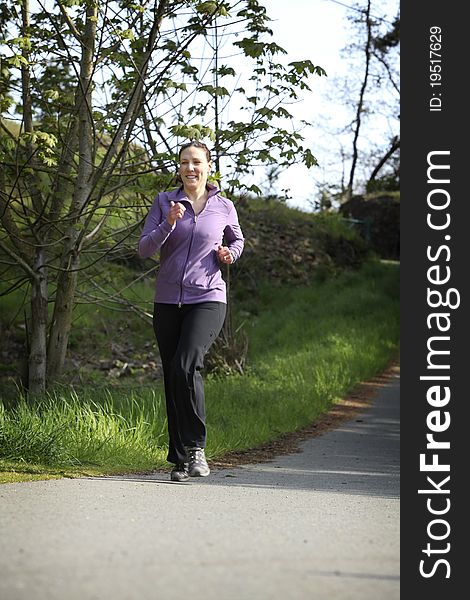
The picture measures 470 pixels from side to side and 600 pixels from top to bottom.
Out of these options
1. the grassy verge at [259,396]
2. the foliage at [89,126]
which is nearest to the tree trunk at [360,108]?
the grassy verge at [259,396]

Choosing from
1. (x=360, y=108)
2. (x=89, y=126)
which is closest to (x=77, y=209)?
(x=89, y=126)

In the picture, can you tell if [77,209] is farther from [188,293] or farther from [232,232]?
[188,293]

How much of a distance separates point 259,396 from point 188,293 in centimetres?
535

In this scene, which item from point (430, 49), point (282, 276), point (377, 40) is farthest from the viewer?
point (377, 40)

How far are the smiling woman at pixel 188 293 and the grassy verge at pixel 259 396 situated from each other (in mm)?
713

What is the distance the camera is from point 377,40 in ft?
114

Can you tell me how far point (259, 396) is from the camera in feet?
37.9

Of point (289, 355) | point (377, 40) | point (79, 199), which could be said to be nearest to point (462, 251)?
point (79, 199)

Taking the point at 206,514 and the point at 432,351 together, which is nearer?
the point at 206,514

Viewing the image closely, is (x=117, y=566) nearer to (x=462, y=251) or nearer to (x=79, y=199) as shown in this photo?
(x=462, y=251)

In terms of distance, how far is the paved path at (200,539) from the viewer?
3.42 metres


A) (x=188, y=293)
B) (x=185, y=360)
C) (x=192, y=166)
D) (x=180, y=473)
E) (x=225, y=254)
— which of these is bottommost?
(x=180, y=473)

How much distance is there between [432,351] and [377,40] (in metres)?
30.7

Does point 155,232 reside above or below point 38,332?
above
